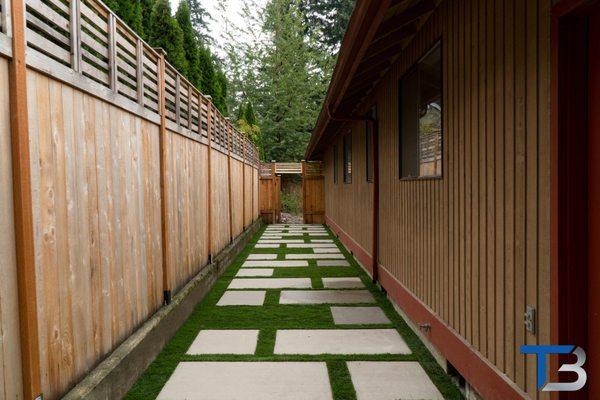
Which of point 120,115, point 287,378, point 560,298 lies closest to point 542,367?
point 560,298

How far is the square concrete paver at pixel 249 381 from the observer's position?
2910 mm

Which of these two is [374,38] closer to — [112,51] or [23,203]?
[112,51]

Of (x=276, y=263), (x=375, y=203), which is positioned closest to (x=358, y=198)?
(x=276, y=263)

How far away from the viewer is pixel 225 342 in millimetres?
3941

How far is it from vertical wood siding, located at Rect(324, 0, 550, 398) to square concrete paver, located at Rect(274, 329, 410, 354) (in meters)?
0.45

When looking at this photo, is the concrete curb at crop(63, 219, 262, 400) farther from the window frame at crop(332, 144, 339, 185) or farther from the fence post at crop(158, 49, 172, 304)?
the window frame at crop(332, 144, 339, 185)

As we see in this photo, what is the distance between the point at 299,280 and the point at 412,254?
2.51m

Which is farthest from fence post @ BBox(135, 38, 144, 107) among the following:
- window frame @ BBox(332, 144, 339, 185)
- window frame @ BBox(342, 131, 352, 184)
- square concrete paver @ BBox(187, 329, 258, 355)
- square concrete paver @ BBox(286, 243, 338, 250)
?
window frame @ BBox(332, 144, 339, 185)

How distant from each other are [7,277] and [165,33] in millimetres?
8355

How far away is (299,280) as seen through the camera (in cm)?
661

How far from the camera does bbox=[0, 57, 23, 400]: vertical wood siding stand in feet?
5.67

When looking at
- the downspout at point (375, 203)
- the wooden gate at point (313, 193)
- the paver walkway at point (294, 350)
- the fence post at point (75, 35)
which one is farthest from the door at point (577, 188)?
the wooden gate at point (313, 193)

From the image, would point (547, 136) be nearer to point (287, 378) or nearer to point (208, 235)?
point (287, 378)

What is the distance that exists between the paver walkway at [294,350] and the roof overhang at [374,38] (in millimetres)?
2304
